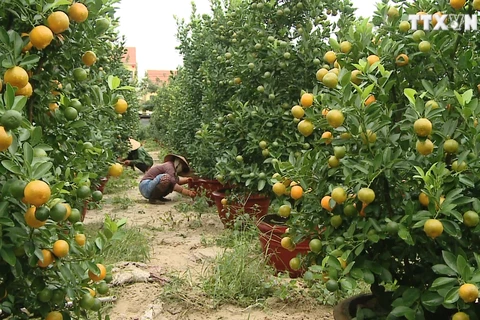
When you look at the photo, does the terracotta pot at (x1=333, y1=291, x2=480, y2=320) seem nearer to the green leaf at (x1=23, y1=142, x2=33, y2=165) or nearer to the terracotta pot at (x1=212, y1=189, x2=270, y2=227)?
the green leaf at (x1=23, y1=142, x2=33, y2=165)

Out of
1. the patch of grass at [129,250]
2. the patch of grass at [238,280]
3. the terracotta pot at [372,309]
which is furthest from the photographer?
the patch of grass at [129,250]

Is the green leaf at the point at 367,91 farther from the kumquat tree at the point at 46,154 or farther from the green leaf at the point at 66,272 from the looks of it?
the green leaf at the point at 66,272

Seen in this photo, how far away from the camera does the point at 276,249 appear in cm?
369

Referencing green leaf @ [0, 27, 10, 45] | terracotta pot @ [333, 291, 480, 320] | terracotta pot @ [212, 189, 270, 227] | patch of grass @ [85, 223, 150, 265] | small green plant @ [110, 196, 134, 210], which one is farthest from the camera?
small green plant @ [110, 196, 134, 210]

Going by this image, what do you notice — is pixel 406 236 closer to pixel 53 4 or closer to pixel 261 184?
pixel 53 4

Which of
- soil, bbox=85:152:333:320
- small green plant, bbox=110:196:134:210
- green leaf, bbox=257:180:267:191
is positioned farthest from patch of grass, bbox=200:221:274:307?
small green plant, bbox=110:196:134:210

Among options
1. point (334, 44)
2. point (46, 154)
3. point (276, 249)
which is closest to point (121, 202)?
point (276, 249)

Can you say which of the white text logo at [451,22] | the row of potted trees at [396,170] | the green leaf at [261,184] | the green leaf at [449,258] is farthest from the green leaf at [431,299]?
the green leaf at [261,184]

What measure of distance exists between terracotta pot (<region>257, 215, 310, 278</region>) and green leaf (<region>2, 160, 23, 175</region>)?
95.7 inches

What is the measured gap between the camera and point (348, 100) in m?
1.78

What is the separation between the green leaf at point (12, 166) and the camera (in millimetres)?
1345

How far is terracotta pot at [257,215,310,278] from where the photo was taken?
3.63 meters

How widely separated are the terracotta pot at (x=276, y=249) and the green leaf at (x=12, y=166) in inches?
95.7

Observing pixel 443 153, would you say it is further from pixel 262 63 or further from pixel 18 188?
pixel 262 63
